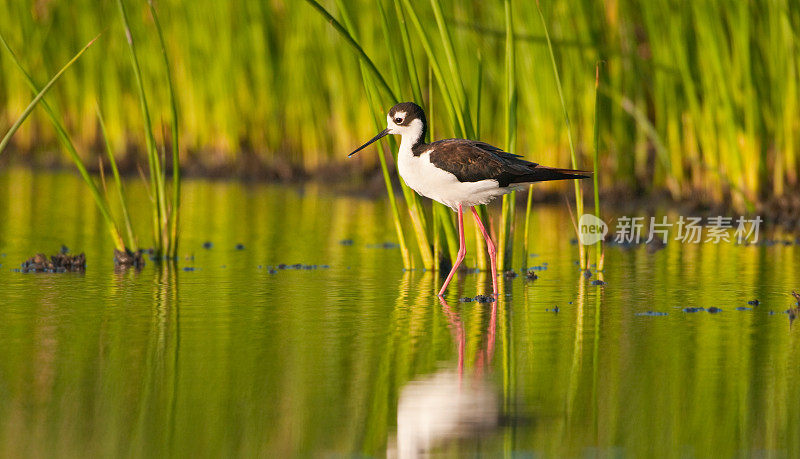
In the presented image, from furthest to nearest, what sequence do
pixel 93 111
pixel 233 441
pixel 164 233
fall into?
pixel 93 111, pixel 164 233, pixel 233 441

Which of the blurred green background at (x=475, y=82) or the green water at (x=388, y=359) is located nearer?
the green water at (x=388, y=359)

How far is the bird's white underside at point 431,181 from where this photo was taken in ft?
20.1

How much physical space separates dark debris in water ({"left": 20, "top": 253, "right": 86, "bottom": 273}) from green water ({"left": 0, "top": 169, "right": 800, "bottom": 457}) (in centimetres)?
18

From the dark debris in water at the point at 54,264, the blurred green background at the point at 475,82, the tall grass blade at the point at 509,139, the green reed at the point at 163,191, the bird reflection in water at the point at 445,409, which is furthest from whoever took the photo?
the blurred green background at the point at 475,82

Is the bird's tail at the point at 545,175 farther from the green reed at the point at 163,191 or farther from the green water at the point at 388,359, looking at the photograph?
the green reed at the point at 163,191

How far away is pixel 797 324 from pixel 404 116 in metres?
2.17

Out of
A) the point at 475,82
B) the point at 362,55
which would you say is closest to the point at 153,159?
the point at 362,55

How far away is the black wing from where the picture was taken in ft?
20.0

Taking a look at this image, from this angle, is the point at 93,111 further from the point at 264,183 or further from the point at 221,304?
the point at 221,304

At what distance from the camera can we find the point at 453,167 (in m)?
6.08

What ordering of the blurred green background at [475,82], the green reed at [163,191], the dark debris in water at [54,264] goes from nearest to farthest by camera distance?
the green reed at [163,191] < the dark debris in water at [54,264] < the blurred green background at [475,82]

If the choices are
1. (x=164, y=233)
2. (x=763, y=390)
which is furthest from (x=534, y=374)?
(x=164, y=233)

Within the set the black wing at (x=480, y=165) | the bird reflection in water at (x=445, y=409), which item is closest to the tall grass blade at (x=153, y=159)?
the black wing at (x=480, y=165)

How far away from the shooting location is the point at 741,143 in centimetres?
938
